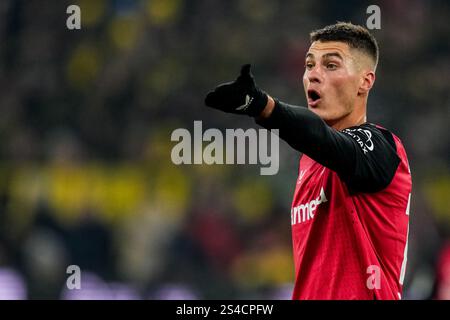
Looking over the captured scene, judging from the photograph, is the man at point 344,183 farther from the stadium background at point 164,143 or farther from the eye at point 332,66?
the stadium background at point 164,143

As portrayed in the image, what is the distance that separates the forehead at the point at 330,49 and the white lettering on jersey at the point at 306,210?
569mm

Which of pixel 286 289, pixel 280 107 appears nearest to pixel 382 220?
pixel 280 107

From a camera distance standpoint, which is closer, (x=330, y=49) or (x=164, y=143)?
(x=330, y=49)

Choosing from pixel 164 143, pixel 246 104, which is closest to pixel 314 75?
pixel 246 104

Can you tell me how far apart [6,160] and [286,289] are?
3.07 meters

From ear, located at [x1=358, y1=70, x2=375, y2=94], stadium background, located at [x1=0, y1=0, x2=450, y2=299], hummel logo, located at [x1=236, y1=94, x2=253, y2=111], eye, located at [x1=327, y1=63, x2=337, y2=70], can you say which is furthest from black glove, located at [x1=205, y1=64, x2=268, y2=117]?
stadium background, located at [x1=0, y1=0, x2=450, y2=299]

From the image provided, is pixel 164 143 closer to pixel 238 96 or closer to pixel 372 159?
pixel 372 159

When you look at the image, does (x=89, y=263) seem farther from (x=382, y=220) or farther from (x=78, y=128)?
(x=382, y=220)

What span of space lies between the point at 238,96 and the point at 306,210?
88 centimetres

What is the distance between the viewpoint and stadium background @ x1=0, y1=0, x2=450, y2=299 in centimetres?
825

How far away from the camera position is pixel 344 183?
3.34 meters

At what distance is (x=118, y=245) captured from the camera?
27.8ft
